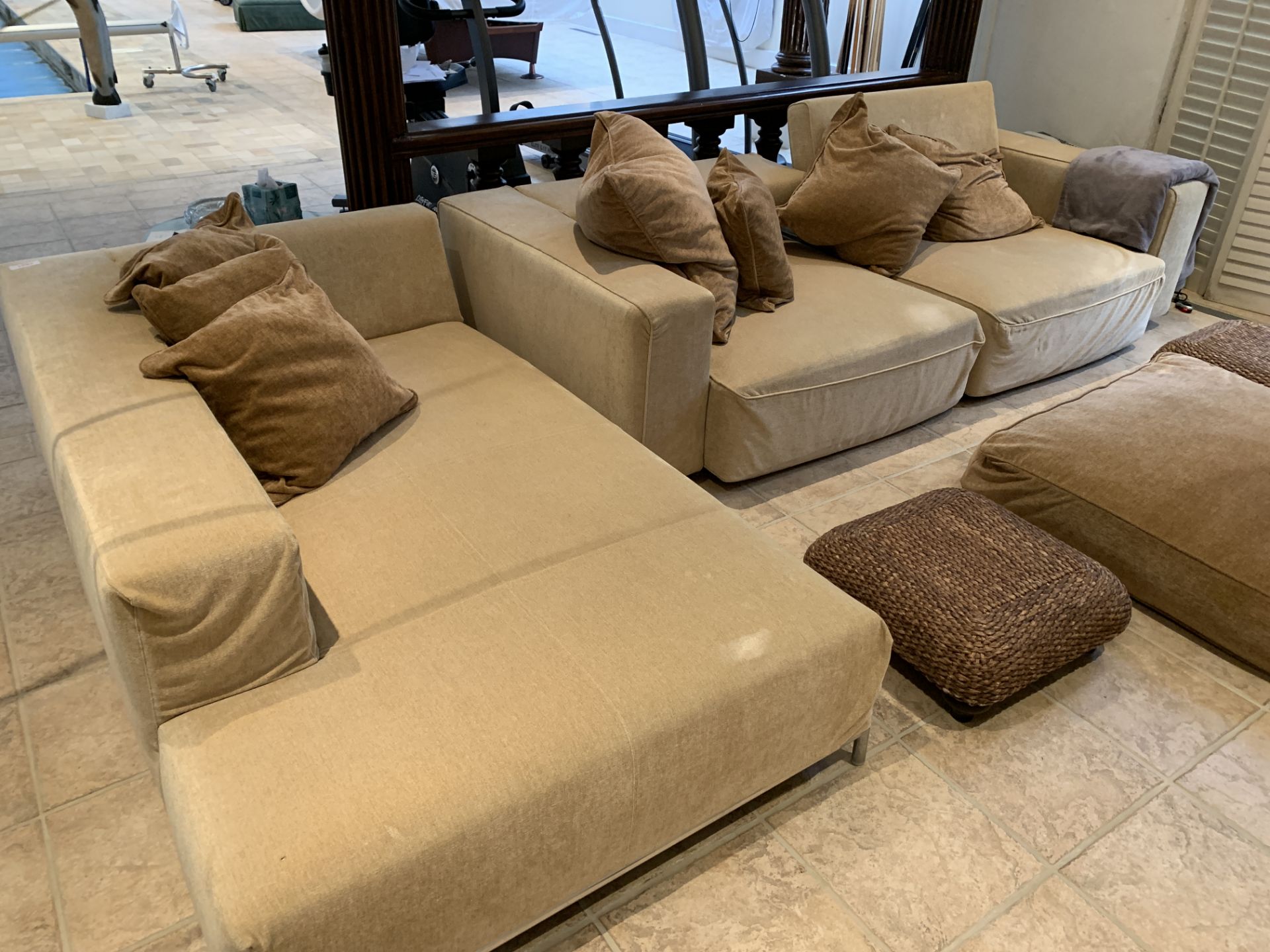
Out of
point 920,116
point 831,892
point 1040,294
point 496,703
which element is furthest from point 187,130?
point 831,892

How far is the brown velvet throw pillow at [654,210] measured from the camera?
2.29 metres

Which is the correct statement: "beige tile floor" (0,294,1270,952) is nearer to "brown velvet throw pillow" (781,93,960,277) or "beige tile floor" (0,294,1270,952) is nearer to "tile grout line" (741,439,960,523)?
"tile grout line" (741,439,960,523)

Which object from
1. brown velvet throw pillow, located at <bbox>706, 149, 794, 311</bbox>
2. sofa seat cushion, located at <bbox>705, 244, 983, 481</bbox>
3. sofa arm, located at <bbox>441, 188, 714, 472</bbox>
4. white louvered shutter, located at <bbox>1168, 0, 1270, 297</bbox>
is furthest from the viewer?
white louvered shutter, located at <bbox>1168, 0, 1270, 297</bbox>

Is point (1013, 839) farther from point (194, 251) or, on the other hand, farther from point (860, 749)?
point (194, 251)

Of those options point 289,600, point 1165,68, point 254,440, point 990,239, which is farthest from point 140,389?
point 1165,68

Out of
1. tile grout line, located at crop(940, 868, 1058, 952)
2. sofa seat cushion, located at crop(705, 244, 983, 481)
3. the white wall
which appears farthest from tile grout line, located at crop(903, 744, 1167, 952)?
the white wall

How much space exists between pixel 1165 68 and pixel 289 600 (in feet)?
13.5

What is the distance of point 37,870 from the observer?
4.97 feet

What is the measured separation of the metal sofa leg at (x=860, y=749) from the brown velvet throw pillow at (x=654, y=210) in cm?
110

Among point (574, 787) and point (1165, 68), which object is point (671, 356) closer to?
point (574, 787)

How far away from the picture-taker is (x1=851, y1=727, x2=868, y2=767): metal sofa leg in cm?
173

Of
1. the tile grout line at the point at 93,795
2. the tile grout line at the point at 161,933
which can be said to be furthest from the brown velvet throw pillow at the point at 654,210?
the tile grout line at the point at 161,933

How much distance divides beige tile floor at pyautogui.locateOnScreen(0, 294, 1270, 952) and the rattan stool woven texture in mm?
895

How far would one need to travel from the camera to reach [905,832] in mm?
1657
